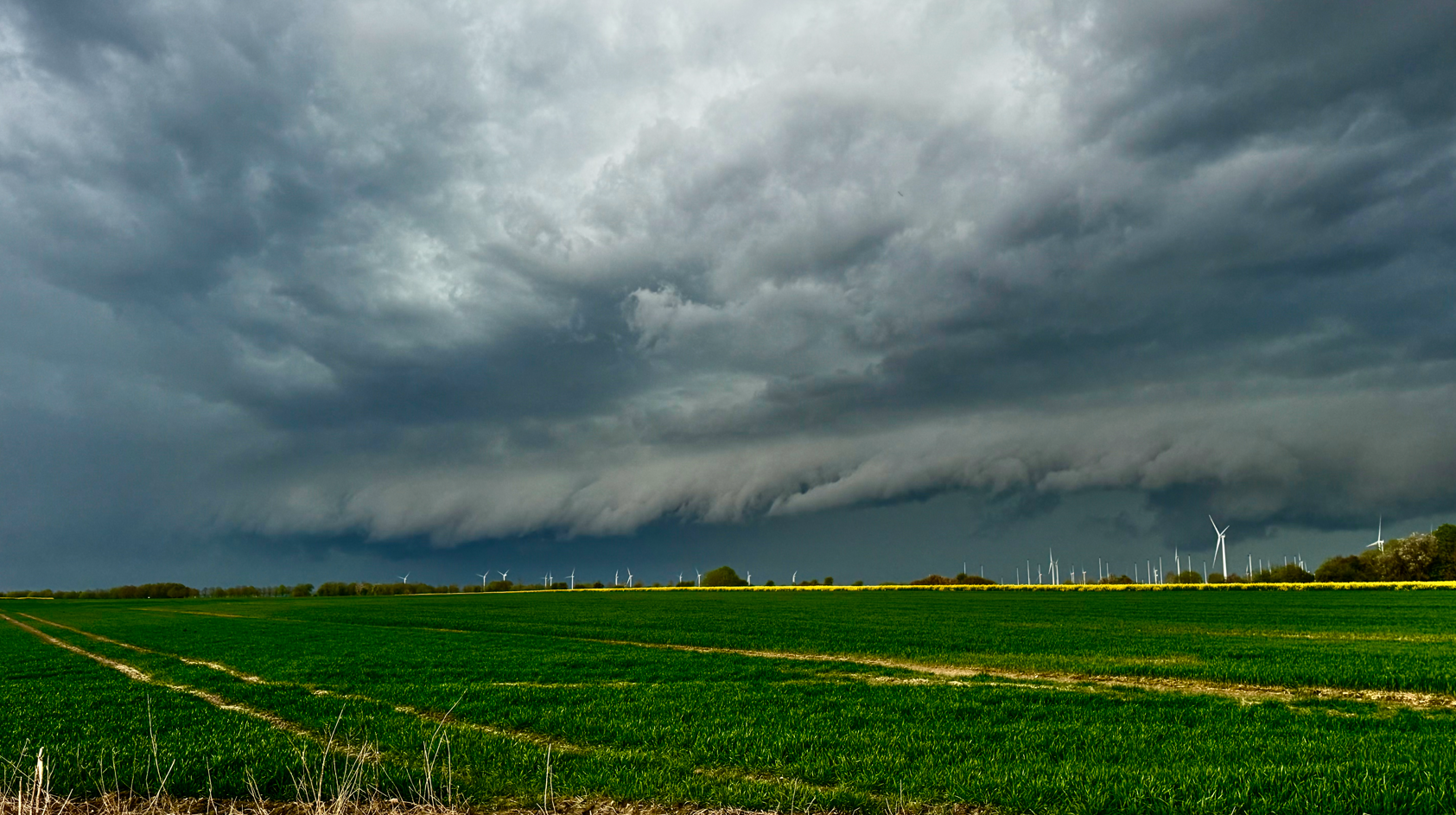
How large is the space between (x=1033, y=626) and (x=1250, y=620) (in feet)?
55.5

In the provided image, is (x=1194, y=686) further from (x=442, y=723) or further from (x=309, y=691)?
(x=309, y=691)

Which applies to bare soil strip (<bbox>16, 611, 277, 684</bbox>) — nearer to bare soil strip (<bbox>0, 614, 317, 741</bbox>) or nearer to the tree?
bare soil strip (<bbox>0, 614, 317, 741</bbox>)

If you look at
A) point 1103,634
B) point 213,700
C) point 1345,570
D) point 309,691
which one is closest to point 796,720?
point 309,691

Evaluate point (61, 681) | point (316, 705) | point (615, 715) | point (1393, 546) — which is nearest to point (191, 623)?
point (61, 681)

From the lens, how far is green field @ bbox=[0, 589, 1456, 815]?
1168cm

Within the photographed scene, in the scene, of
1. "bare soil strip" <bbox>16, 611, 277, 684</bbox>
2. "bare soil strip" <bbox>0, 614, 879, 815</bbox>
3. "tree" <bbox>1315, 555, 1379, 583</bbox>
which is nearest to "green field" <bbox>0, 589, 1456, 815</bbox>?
"bare soil strip" <bbox>0, 614, 879, 815</bbox>

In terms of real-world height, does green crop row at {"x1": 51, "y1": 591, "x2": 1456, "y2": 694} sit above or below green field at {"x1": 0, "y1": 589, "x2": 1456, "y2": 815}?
below

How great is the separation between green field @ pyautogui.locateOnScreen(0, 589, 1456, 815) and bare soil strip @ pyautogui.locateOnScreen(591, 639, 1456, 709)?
18 centimetres

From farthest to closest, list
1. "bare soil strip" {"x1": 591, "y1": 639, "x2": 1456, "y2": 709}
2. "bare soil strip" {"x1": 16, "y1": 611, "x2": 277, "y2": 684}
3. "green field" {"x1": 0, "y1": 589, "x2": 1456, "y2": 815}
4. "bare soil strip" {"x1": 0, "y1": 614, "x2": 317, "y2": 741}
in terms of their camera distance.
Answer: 1. "bare soil strip" {"x1": 16, "y1": 611, "x2": 277, "y2": 684}
2. "bare soil strip" {"x1": 591, "y1": 639, "x2": 1456, "y2": 709}
3. "bare soil strip" {"x1": 0, "y1": 614, "x2": 317, "y2": 741}
4. "green field" {"x1": 0, "y1": 589, "x2": 1456, "y2": 815}

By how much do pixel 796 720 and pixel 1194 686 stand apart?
42.4 feet

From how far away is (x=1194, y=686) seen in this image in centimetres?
2303

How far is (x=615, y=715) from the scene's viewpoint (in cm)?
1791

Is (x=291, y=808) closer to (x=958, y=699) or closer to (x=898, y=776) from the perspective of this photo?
(x=898, y=776)

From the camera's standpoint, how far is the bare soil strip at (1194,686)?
20.5m
